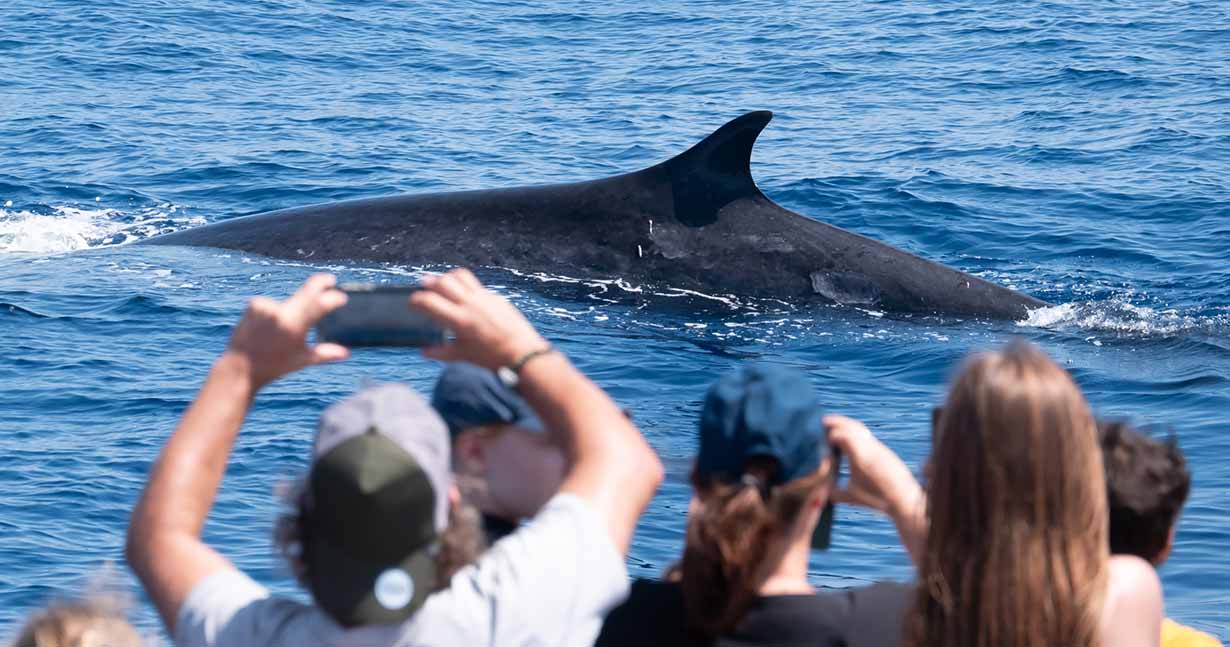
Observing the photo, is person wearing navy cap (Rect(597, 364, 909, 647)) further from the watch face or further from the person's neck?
the watch face

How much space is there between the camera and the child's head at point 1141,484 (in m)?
3.52

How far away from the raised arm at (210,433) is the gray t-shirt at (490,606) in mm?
133

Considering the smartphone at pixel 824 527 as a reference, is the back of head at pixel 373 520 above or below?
above

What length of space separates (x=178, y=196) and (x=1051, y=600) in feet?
55.6

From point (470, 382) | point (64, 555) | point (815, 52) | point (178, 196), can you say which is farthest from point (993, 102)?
point (470, 382)

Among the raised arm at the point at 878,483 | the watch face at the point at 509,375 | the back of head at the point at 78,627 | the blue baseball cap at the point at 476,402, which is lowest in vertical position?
the back of head at the point at 78,627

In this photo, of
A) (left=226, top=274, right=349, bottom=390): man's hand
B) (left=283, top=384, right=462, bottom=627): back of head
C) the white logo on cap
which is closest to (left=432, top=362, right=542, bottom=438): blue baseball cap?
(left=226, top=274, right=349, bottom=390): man's hand

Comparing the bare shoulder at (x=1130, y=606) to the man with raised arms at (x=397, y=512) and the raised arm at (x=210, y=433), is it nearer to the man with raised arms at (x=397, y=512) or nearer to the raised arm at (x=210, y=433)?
the man with raised arms at (x=397, y=512)

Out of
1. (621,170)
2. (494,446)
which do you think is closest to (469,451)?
(494,446)

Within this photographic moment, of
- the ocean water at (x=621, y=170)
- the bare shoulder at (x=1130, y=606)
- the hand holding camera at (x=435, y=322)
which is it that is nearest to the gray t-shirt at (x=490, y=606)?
the hand holding camera at (x=435, y=322)

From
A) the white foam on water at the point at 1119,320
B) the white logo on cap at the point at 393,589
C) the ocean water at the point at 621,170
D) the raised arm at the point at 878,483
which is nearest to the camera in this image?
the white logo on cap at the point at 393,589

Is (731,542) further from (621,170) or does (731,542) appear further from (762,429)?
(621,170)

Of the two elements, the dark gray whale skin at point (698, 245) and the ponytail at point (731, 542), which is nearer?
the ponytail at point (731, 542)

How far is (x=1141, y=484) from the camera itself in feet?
11.6
